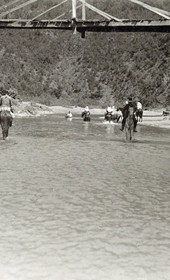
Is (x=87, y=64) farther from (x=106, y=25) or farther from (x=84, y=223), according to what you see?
(x=84, y=223)

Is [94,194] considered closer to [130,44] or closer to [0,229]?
[0,229]

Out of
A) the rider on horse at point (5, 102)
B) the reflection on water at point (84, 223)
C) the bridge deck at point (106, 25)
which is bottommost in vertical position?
the reflection on water at point (84, 223)

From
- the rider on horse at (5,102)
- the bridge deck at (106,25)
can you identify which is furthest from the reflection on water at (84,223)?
the bridge deck at (106,25)

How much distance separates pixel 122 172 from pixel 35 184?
2.56m

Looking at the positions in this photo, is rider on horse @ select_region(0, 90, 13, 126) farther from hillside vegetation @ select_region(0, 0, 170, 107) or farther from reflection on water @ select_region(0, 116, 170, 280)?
hillside vegetation @ select_region(0, 0, 170, 107)

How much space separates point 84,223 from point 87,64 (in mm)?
124234

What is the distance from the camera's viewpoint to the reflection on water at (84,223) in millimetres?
4215

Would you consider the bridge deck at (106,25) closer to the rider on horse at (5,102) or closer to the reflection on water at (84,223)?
the rider on horse at (5,102)

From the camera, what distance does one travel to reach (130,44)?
418 ft

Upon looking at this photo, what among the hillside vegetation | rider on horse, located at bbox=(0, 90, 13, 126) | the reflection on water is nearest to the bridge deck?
rider on horse, located at bbox=(0, 90, 13, 126)

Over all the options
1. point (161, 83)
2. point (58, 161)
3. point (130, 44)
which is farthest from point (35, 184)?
point (130, 44)

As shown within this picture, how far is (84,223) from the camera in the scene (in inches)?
229

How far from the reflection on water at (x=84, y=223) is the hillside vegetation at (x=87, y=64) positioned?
309 feet

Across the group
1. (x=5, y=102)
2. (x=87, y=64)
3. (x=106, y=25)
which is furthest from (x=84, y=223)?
(x=87, y=64)
